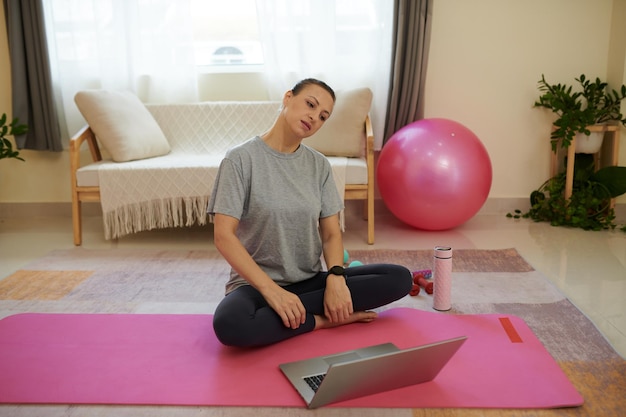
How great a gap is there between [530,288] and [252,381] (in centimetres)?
132

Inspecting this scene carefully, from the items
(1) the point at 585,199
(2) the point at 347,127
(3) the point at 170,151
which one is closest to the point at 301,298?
(2) the point at 347,127

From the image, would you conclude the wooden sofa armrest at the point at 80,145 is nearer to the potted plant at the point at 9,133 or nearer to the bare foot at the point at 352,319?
the potted plant at the point at 9,133

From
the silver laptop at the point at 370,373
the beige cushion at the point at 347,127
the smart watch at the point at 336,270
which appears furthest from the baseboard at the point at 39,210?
the silver laptop at the point at 370,373

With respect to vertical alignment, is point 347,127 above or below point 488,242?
above

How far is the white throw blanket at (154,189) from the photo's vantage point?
3.15 m

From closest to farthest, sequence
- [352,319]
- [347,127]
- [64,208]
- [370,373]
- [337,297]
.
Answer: [370,373] < [337,297] < [352,319] < [347,127] < [64,208]

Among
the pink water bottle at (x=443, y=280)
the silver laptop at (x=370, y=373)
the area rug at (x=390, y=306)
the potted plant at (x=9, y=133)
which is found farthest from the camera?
the potted plant at (x=9, y=133)

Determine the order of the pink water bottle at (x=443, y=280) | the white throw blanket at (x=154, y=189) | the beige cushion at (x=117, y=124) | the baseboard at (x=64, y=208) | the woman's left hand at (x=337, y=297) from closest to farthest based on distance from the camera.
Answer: the woman's left hand at (x=337, y=297) < the pink water bottle at (x=443, y=280) < the white throw blanket at (x=154, y=189) < the beige cushion at (x=117, y=124) < the baseboard at (x=64, y=208)

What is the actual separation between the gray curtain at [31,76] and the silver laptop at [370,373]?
9.15 ft

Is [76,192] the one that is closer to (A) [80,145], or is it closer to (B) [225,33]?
(A) [80,145]

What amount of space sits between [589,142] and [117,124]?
107 inches

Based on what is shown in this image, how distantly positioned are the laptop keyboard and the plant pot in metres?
2.67

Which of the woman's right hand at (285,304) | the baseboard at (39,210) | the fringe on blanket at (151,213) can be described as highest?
the woman's right hand at (285,304)

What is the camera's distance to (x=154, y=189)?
3.17m
